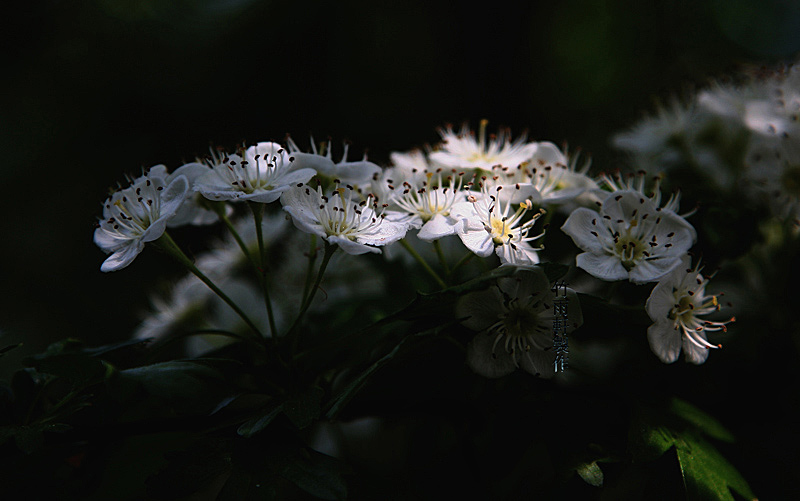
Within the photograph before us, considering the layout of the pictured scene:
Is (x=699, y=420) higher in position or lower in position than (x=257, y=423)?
lower

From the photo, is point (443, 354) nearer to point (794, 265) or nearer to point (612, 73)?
point (794, 265)

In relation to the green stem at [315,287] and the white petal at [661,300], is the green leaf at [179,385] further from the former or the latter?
the white petal at [661,300]

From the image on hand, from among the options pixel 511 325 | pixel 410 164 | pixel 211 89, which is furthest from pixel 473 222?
pixel 211 89

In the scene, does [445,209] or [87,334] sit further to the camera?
[87,334]

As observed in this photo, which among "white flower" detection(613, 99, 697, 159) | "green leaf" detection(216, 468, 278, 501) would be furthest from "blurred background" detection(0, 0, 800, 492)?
"green leaf" detection(216, 468, 278, 501)

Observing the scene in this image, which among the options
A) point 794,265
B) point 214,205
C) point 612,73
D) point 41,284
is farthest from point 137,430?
point 612,73

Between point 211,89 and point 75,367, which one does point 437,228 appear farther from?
point 211,89

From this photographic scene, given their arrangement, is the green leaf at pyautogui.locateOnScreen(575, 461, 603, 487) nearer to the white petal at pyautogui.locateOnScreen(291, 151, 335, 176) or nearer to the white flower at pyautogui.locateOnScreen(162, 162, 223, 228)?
the white petal at pyautogui.locateOnScreen(291, 151, 335, 176)
